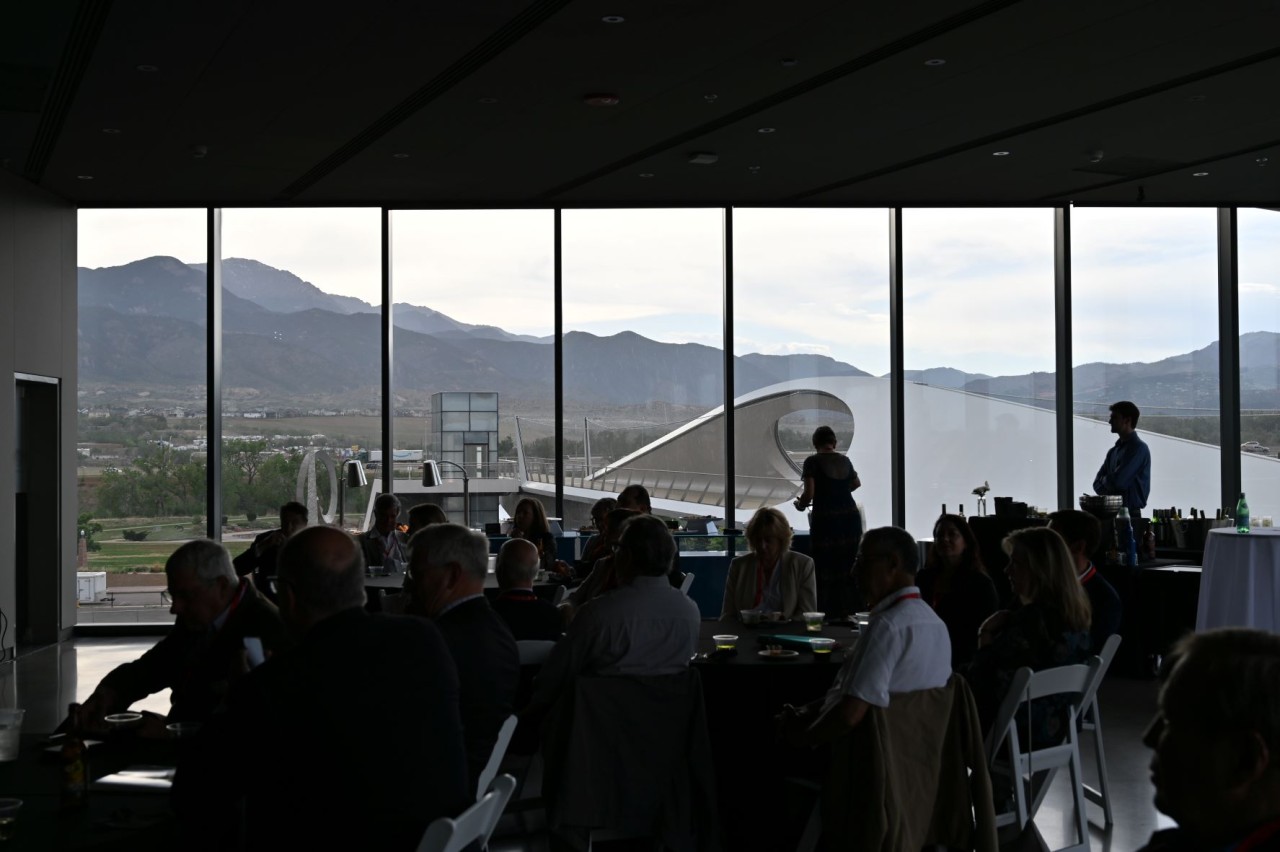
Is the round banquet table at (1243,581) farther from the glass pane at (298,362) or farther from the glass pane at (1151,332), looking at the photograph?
the glass pane at (298,362)

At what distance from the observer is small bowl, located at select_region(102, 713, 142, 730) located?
309 centimetres

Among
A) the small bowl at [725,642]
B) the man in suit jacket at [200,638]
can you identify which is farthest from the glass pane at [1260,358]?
the man in suit jacket at [200,638]

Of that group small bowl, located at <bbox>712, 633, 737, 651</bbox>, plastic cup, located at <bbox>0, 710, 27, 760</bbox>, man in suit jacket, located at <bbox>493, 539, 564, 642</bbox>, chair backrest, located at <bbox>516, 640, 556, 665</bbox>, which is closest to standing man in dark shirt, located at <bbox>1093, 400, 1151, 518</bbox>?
small bowl, located at <bbox>712, 633, 737, 651</bbox>

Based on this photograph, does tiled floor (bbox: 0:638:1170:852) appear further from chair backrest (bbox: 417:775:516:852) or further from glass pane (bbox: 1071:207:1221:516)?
glass pane (bbox: 1071:207:1221:516)

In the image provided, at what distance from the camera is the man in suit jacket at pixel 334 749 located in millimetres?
2238

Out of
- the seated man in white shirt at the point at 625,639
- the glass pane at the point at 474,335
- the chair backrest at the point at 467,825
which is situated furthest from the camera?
the glass pane at the point at 474,335

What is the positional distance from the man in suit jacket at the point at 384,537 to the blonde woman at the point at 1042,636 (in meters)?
4.37

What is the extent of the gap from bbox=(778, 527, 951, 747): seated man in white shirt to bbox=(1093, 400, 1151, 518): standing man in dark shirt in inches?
209

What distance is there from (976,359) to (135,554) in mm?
7544

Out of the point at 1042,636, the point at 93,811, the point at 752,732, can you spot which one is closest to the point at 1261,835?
the point at 93,811

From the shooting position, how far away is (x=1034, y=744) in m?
4.15

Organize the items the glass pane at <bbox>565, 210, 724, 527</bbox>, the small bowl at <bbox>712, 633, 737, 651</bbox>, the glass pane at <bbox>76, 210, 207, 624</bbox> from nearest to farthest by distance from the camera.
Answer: the small bowl at <bbox>712, 633, 737, 651</bbox>
the glass pane at <bbox>76, 210, 207, 624</bbox>
the glass pane at <bbox>565, 210, 724, 527</bbox>
